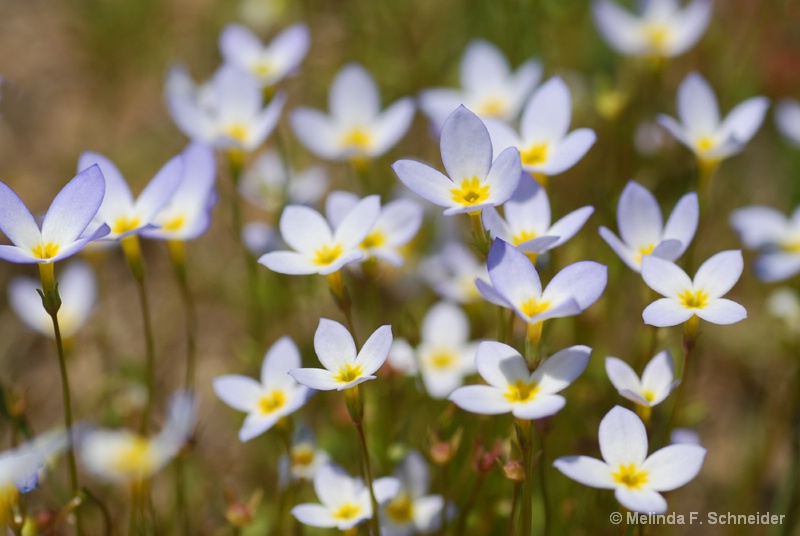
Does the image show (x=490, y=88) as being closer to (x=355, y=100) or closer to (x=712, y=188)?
(x=355, y=100)

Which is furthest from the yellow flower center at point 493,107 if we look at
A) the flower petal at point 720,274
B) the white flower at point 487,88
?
the flower petal at point 720,274

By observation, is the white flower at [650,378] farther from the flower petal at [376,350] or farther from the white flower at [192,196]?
the white flower at [192,196]

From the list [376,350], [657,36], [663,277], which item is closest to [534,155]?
[663,277]

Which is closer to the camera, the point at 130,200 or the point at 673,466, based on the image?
the point at 673,466

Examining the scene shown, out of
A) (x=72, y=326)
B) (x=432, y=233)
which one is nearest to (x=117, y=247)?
(x=72, y=326)

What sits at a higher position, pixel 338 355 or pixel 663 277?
pixel 663 277

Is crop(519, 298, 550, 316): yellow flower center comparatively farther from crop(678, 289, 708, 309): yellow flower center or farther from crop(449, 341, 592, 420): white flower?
crop(678, 289, 708, 309): yellow flower center

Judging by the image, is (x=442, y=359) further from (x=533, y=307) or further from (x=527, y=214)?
(x=533, y=307)

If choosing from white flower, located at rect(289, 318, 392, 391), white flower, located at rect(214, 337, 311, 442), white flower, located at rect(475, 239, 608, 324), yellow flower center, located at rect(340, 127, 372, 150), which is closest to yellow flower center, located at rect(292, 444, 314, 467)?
white flower, located at rect(214, 337, 311, 442)
